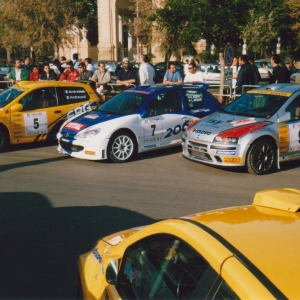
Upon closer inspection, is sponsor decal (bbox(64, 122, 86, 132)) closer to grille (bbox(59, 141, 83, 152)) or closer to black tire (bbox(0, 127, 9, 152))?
grille (bbox(59, 141, 83, 152))

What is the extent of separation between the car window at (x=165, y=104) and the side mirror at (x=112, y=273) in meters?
8.20

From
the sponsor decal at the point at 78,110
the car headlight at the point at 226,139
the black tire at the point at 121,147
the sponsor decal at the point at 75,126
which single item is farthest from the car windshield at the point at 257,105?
the sponsor decal at the point at 78,110

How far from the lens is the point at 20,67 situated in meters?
17.5

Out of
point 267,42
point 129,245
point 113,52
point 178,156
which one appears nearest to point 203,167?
point 178,156

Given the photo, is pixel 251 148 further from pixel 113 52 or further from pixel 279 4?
pixel 113 52

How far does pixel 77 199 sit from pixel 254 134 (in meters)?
3.55

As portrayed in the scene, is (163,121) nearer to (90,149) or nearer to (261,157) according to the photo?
(90,149)

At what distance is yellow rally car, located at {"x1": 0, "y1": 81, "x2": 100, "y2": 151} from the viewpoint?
12.1 metres

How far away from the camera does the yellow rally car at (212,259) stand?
226 cm

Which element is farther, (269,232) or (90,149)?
(90,149)

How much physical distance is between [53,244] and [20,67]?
487 inches

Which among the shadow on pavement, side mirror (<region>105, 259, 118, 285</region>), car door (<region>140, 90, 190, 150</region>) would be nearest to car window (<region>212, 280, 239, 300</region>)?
side mirror (<region>105, 259, 118, 285</region>)

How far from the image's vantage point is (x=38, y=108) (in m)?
12.5

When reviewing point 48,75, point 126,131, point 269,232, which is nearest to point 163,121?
point 126,131
